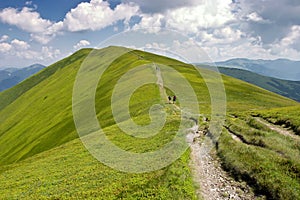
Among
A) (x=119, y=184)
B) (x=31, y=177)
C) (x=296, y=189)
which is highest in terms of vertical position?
(x=296, y=189)

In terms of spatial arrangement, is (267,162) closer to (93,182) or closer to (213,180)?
(213,180)

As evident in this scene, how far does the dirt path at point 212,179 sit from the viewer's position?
17.9 metres

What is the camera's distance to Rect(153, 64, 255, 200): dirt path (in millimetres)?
17939

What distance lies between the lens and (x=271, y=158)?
20719 mm

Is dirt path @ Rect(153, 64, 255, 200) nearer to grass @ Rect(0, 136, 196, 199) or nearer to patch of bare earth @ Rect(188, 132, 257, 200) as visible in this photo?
patch of bare earth @ Rect(188, 132, 257, 200)

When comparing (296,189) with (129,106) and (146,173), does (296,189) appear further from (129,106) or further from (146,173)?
(129,106)

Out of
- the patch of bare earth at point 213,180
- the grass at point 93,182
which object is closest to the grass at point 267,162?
the patch of bare earth at point 213,180

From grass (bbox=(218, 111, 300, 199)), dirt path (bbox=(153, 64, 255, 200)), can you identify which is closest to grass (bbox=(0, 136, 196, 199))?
dirt path (bbox=(153, 64, 255, 200))

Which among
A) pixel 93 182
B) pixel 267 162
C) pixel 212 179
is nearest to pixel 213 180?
pixel 212 179

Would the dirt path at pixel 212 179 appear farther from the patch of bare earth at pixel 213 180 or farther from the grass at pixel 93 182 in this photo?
the grass at pixel 93 182

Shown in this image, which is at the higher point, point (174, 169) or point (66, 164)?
point (174, 169)

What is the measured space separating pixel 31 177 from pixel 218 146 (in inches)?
893

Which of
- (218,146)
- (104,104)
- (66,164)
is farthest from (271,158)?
(104,104)

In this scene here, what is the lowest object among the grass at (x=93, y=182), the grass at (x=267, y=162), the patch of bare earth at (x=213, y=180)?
the grass at (x=93, y=182)
